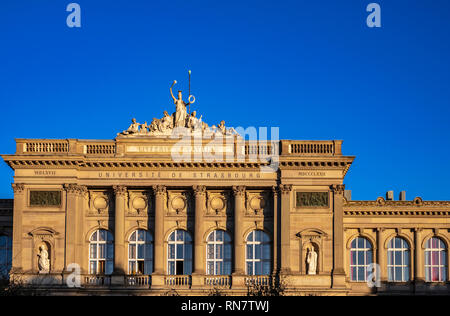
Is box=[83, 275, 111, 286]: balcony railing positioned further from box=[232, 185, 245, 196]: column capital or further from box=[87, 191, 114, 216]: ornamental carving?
box=[232, 185, 245, 196]: column capital

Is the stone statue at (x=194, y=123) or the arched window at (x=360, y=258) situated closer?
the stone statue at (x=194, y=123)

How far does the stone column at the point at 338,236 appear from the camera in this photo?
5675 centimetres

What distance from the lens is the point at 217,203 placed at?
194 feet


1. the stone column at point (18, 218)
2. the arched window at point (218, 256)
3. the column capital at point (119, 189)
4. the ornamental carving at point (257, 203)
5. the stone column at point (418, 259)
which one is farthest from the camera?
the stone column at point (418, 259)

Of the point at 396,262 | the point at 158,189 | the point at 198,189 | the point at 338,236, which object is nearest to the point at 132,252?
the point at 158,189

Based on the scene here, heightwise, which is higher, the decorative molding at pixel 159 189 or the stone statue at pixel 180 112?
Answer: the stone statue at pixel 180 112

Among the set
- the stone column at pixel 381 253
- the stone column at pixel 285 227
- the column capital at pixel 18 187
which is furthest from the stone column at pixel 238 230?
the column capital at pixel 18 187

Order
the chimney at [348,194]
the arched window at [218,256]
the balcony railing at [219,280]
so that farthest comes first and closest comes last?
the chimney at [348,194] < the arched window at [218,256] < the balcony railing at [219,280]

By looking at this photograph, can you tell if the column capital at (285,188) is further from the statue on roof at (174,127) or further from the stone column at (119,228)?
the stone column at (119,228)

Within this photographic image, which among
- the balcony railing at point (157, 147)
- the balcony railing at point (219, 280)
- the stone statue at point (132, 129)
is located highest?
the stone statue at point (132, 129)

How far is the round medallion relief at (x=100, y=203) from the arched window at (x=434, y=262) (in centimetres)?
2539

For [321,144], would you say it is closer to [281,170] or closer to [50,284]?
[281,170]

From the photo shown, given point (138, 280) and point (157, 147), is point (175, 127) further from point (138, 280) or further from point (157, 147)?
point (138, 280)
